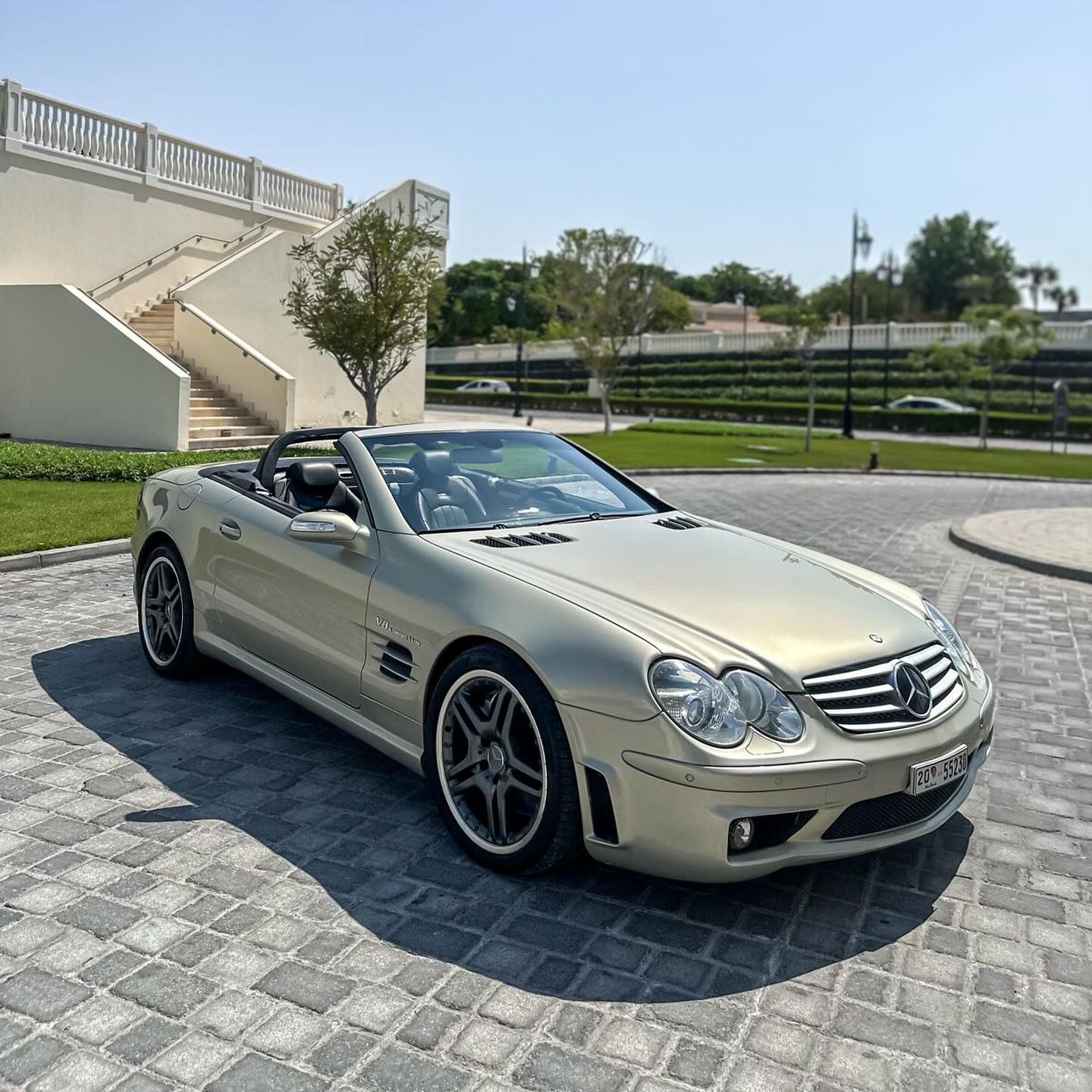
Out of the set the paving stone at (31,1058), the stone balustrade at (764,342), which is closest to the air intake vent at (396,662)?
the paving stone at (31,1058)

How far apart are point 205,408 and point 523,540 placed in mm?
18660

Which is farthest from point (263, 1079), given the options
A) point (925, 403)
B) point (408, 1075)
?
point (925, 403)

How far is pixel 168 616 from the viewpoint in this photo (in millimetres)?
6184

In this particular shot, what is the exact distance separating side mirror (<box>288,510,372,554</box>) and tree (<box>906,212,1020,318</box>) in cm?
13847

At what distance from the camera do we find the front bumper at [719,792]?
3439 mm

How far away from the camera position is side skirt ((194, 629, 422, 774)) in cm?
443

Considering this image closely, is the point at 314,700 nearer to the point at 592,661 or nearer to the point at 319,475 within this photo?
the point at 319,475

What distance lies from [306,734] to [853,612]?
8.76 ft

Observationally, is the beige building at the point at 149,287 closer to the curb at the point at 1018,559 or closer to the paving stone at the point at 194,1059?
the curb at the point at 1018,559

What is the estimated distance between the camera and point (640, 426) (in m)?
41.5

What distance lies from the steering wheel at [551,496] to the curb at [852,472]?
55.2 feet

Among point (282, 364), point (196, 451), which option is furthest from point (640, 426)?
point (196, 451)

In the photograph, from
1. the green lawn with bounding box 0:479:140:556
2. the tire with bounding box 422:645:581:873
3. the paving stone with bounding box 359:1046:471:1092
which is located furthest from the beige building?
the paving stone with bounding box 359:1046:471:1092

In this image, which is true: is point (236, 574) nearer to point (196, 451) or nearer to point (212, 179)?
point (196, 451)
